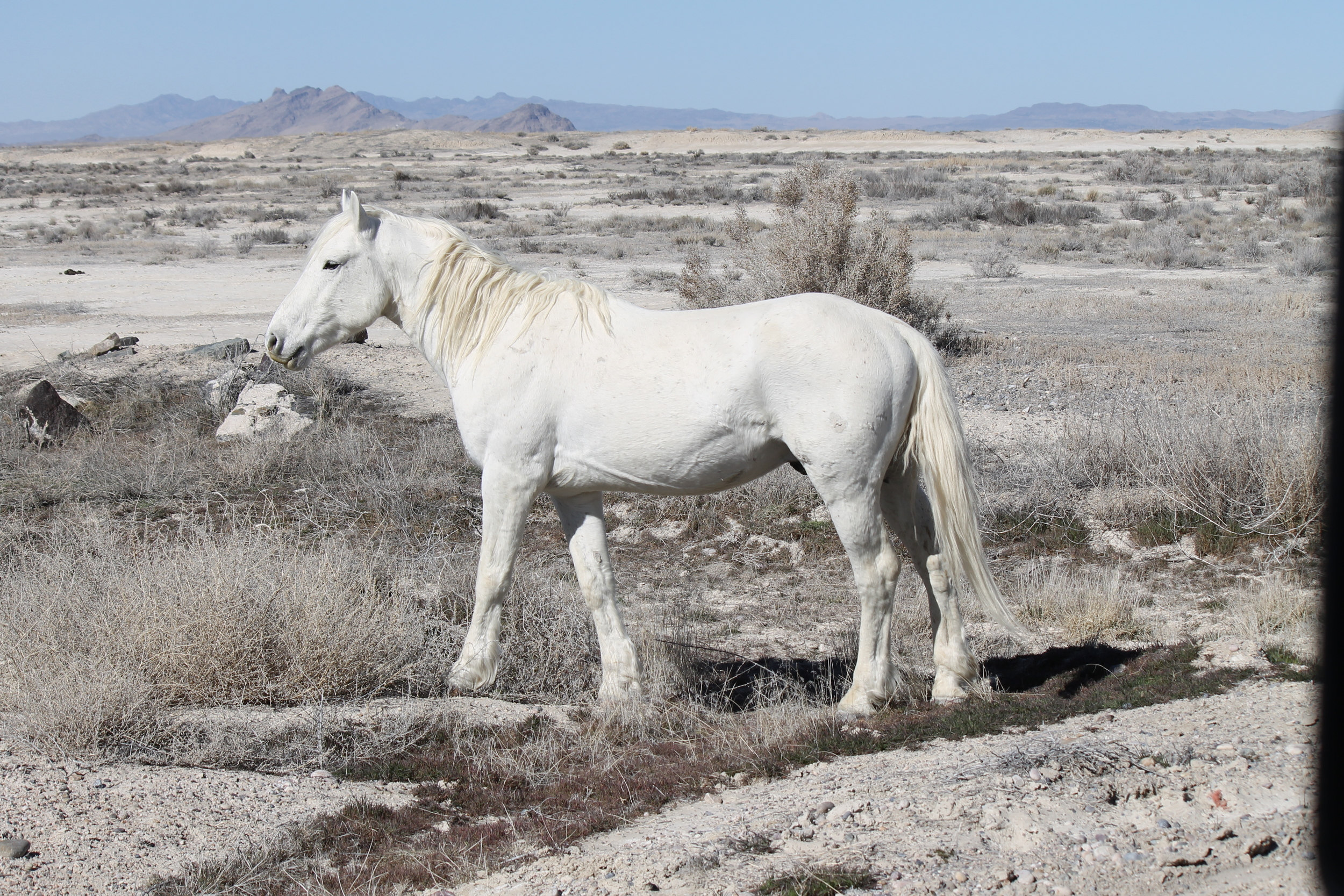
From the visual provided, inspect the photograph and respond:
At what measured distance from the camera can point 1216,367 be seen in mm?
10875

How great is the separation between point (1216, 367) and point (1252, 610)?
21.5 ft

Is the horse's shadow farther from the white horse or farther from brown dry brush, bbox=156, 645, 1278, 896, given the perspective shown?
the white horse

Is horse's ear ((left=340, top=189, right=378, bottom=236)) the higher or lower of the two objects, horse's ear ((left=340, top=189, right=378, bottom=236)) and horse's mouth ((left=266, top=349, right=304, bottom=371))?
the higher

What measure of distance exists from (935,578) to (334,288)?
294cm

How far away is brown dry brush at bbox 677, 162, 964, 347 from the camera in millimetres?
12180

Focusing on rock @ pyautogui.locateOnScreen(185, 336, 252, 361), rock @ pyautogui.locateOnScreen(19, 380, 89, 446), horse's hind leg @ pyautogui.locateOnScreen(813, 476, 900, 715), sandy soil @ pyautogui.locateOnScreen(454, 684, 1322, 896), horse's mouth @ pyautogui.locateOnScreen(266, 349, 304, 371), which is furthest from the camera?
rock @ pyautogui.locateOnScreen(185, 336, 252, 361)

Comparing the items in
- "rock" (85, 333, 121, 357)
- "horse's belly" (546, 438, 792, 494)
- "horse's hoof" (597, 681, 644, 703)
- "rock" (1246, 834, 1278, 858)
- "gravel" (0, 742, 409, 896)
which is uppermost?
"horse's belly" (546, 438, 792, 494)

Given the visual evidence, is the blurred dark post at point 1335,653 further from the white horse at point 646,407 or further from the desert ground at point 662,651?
the white horse at point 646,407

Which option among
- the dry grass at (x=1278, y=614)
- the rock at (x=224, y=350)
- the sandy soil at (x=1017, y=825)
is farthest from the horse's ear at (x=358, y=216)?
the rock at (x=224, y=350)

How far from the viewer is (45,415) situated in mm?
9312

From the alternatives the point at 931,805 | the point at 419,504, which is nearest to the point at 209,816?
the point at 931,805

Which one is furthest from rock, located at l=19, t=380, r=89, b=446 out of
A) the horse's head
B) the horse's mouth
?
the horse's head

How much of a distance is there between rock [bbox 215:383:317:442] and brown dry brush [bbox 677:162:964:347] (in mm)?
4694

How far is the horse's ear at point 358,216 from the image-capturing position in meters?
4.64
